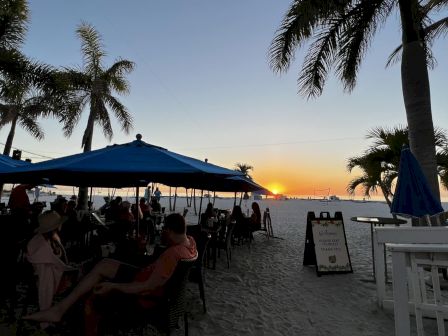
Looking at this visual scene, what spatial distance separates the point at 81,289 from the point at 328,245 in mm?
5595

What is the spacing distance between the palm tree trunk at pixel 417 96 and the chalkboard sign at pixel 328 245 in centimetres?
222

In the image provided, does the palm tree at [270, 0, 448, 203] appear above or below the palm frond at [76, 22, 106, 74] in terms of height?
below

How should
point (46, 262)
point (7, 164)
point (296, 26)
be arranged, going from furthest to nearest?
point (296, 26) → point (7, 164) → point (46, 262)

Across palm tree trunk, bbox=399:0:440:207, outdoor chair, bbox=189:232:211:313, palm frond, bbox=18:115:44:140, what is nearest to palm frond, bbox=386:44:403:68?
palm tree trunk, bbox=399:0:440:207

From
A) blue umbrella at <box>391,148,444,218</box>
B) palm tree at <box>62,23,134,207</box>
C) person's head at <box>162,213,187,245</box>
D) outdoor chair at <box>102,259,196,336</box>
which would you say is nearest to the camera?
outdoor chair at <box>102,259,196,336</box>

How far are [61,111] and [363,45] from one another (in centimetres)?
1389

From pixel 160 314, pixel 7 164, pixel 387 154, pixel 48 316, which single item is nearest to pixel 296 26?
pixel 387 154

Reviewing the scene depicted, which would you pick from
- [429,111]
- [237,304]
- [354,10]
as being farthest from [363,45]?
[237,304]

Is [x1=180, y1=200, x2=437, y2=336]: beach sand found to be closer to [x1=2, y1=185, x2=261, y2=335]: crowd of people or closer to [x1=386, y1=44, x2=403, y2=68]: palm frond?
[x1=2, y1=185, x2=261, y2=335]: crowd of people

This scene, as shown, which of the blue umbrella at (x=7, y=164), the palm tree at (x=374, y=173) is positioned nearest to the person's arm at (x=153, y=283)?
the blue umbrella at (x=7, y=164)

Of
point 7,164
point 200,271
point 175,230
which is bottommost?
point 200,271

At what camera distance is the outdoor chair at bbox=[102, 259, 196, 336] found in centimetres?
288

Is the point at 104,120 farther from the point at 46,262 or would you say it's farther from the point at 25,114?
the point at 46,262

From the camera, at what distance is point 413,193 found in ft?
15.2
